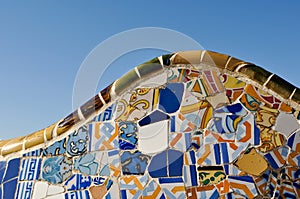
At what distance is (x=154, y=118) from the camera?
12.8 ft

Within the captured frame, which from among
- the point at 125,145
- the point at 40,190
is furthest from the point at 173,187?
the point at 40,190

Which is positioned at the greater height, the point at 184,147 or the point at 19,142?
the point at 19,142

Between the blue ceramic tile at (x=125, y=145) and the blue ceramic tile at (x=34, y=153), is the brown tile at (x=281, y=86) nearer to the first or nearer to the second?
the blue ceramic tile at (x=125, y=145)

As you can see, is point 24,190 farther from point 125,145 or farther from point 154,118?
point 154,118

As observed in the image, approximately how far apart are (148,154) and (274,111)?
33.3 inches

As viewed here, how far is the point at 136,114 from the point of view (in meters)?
3.94

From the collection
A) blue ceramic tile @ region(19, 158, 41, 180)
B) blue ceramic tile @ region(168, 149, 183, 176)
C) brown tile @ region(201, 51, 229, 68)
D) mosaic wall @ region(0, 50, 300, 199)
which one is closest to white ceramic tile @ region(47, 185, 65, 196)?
mosaic wall @ region(0, 50, 300, 199)

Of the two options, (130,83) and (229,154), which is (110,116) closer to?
(130,83)

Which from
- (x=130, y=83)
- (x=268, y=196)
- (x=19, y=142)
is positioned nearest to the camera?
(x=268, y=196)

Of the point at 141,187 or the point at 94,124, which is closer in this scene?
the point at 141,187

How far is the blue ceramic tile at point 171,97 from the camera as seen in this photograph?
385 cm

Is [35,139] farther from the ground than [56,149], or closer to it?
farther from the ground

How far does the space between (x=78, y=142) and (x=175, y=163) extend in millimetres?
728

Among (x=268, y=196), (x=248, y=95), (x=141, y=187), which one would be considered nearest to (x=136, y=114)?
(x=141, y=187)
